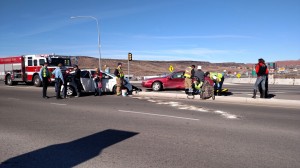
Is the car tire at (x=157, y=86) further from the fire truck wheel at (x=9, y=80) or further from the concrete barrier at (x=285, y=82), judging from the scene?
the concrete barrier at (x=285, y=82)

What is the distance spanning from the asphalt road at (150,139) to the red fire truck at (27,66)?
47.5 feet

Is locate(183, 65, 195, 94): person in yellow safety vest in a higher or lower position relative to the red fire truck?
lower

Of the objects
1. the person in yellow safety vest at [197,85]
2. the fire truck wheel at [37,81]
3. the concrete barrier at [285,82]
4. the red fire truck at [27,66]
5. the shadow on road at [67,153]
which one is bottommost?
the shadow on road at [67,153]

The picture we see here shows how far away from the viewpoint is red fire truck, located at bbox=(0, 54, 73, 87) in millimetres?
24562

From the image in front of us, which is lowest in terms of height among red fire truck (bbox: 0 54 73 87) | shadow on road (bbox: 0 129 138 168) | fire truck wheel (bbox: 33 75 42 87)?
shadow on road (bbox: 0 129 138 168)

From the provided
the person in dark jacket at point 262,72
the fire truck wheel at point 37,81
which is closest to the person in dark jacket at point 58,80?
the person in dark jacket at point 262,72

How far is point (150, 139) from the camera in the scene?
264 inches

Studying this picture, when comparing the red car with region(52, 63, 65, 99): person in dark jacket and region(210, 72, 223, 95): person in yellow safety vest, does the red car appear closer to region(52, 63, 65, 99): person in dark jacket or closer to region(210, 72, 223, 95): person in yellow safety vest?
region(210, 72, 223, 95): person in yellow safety vest

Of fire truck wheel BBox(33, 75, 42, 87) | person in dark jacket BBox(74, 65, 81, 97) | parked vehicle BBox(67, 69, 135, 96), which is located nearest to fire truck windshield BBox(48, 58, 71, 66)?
fire truck wheel BBox(33, 75, 42, 87)

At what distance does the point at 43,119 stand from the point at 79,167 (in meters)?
4.93

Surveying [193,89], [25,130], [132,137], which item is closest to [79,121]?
[25,130]

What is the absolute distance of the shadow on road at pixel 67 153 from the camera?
5.09m

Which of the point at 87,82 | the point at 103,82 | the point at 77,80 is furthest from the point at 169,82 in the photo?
the point at 77,80

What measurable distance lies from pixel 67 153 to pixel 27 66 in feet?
74.4
